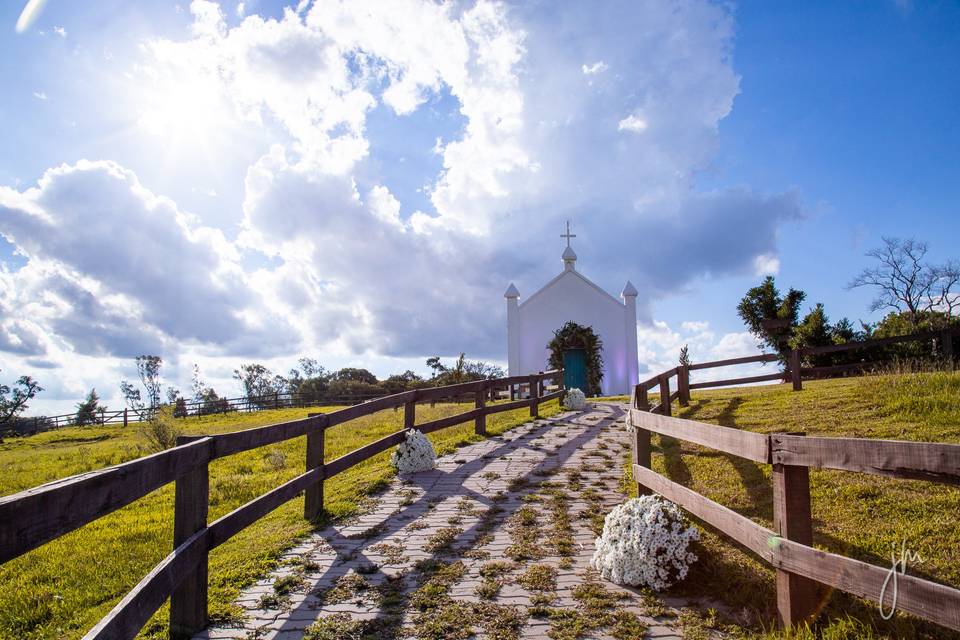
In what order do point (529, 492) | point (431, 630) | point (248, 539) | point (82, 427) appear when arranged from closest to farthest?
point (431, 630), point (248, 539), point (529, 492), point (82, 427)

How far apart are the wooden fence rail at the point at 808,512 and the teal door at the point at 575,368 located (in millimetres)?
23287

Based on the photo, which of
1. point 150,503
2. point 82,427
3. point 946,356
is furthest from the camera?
point 82,427

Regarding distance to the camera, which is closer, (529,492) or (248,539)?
(248,539)

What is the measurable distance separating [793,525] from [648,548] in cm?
132

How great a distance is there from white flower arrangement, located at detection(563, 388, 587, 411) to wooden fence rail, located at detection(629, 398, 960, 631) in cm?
1261

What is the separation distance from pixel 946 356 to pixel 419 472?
1222 cm

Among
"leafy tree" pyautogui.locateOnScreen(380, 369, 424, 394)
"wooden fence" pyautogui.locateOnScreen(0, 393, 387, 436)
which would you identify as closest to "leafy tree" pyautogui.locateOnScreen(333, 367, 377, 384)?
"leafy tree" pyautogui.locateOnScreen(380, 369, 424, 394)

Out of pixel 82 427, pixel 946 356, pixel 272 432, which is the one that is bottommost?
pixel 82 427

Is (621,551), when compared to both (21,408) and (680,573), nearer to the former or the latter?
(680,573)

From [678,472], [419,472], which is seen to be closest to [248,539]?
[419,472]

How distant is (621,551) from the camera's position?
4684 millimetres

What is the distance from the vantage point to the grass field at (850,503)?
388 cm


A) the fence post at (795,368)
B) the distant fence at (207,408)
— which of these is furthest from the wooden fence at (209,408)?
the fence post at (795,368)

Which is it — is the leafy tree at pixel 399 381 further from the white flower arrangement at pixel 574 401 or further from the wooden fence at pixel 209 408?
the white flower arrangement at pixel 574 401
